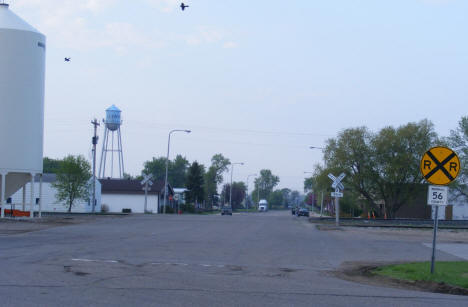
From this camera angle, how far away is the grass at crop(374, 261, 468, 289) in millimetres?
12977

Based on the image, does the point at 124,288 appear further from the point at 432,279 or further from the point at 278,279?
the point at 432,279

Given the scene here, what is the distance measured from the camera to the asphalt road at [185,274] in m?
9.92

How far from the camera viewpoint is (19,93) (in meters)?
33.9

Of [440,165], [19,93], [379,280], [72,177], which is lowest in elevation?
[379,280]

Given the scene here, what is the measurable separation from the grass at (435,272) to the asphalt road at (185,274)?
135cm

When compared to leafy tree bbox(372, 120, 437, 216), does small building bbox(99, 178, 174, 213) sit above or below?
below

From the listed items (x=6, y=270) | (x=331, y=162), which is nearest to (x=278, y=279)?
(x=6, y=270)

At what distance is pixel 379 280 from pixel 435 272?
1432 millimetres

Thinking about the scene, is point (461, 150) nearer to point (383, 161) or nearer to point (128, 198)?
point (383, 161)

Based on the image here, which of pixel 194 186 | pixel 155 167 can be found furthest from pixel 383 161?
→ pixel 155 167

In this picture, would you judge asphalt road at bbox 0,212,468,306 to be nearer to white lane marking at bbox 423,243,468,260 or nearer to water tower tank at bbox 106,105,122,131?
white lane marking at bbox 423,243,468,260

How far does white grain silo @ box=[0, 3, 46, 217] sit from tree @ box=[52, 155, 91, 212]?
74.2ft

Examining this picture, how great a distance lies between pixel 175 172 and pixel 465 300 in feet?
543

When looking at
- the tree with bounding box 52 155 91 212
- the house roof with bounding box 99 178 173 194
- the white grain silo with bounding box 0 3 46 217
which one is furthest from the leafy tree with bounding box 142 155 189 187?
the white grain silo with bounding box 0 3 46 217
